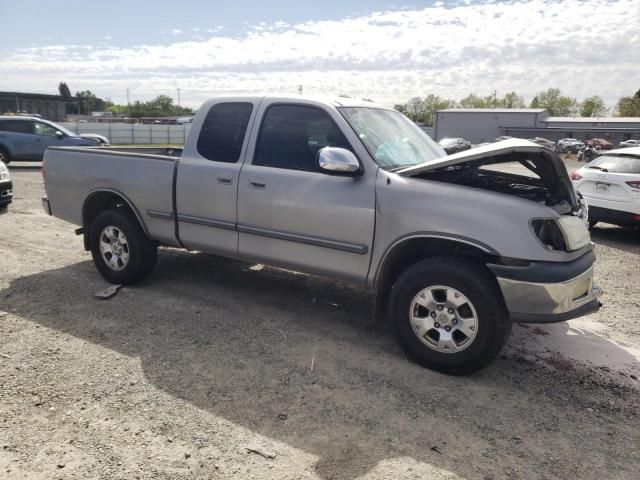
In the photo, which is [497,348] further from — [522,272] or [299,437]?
[299,437]

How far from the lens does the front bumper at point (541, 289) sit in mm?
3414

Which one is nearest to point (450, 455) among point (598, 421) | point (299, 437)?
point (299, 437)

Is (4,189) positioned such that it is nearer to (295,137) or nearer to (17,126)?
(295,137)

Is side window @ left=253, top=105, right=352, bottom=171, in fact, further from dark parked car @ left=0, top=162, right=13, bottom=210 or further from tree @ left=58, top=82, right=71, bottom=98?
tree @ left=58, top=82, right=71, bottom=98

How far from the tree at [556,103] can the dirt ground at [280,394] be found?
121 metres

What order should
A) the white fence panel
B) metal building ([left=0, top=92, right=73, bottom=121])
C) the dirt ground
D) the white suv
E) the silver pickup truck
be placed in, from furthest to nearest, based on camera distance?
metal building ([left=0, top=92, right=73, bottom=121]) < the white fence panel < the white suv < the silver pickup truck < the dirt ground

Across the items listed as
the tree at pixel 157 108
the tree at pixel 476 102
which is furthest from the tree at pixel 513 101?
the tree at pixel 157 108

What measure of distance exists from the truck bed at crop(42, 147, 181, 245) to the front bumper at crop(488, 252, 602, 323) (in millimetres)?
3195

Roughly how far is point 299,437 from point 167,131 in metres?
40.3

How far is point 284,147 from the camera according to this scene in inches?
177

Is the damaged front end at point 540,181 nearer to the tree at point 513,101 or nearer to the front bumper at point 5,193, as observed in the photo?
the front bumper at point 5,193

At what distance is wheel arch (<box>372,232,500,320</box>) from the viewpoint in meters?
3.64

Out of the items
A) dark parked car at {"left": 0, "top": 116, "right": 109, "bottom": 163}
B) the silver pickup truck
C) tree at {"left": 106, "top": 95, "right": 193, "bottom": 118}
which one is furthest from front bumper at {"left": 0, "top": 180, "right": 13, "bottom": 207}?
tree at {"left": 106, "top": 95, "right": 193, "bottom": 118}

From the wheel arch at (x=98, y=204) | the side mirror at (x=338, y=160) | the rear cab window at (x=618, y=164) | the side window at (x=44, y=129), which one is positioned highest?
the side window at (x=44, y=129)
